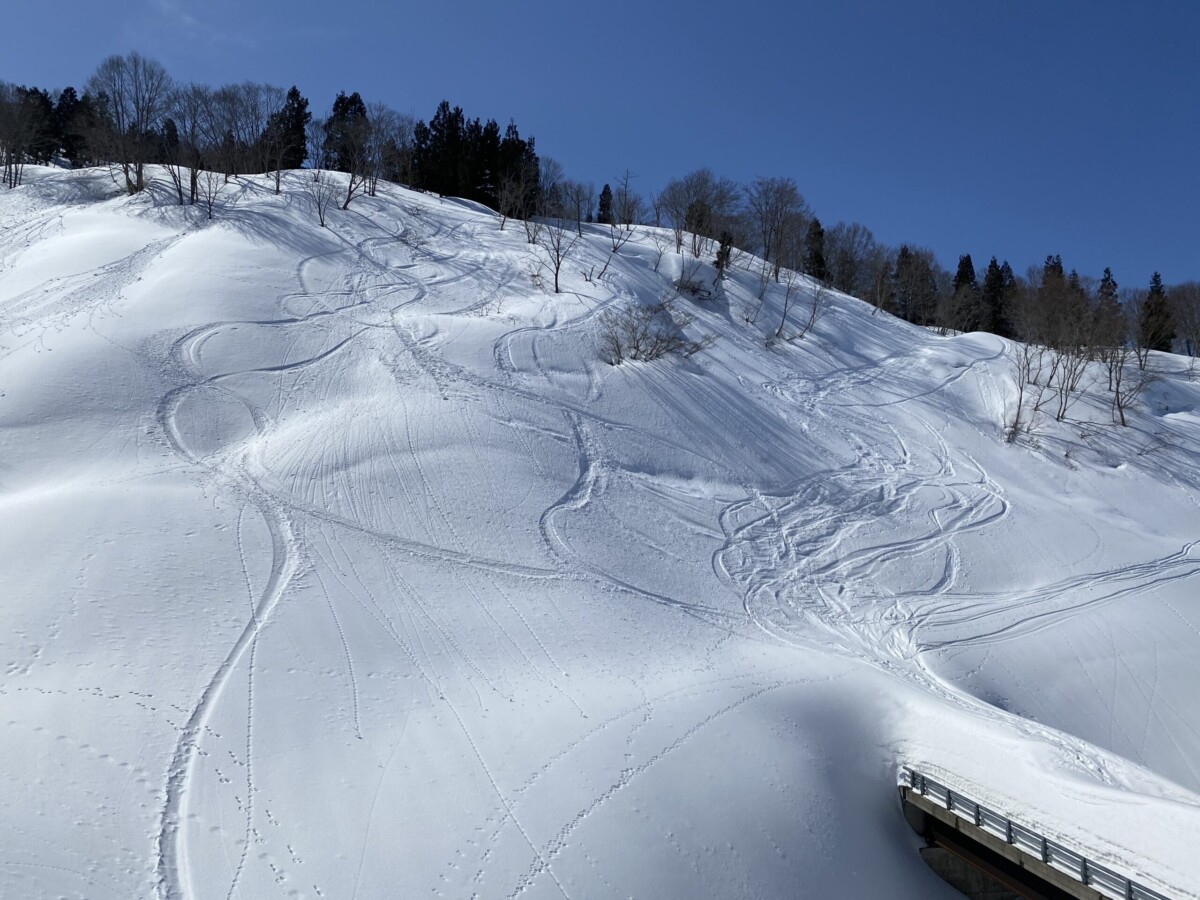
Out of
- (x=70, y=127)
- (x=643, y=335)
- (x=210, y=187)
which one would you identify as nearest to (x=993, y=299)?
(x=643, y=335)

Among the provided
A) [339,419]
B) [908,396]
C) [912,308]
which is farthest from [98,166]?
[912,308]

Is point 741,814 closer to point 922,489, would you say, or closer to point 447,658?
point 447,658

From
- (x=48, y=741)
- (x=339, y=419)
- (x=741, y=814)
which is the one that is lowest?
(x=741, y=814)

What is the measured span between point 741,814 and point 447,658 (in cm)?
537

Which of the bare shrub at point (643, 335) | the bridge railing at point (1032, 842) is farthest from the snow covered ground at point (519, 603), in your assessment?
the bare shrub at point (643, 335)

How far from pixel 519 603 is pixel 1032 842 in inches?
359

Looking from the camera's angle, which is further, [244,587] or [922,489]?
[922,489]

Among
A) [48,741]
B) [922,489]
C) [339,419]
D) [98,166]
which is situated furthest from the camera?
[98,166]

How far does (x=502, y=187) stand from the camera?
2108 inches

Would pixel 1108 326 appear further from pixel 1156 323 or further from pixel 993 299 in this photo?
pixel 993 299

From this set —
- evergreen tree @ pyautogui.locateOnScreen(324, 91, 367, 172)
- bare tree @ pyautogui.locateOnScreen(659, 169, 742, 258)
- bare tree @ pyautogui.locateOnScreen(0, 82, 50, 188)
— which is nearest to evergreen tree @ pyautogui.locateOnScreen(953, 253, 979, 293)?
bare tree @ pyautogui.locateOnScreen(659, 169, 742, 258)

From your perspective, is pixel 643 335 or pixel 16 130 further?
pixel 16 130

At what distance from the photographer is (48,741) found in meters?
9.87

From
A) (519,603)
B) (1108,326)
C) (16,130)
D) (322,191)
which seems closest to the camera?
(519,603)
